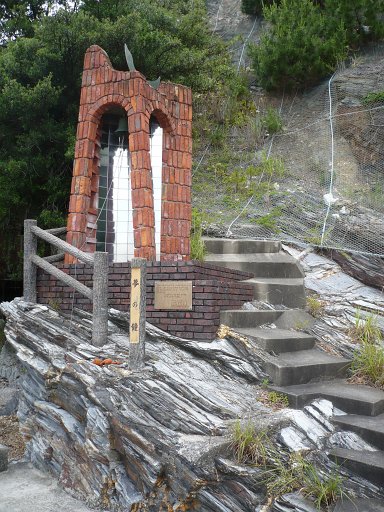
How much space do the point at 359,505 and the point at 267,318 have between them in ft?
8.49

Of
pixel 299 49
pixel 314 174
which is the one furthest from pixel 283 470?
pixel 299 49

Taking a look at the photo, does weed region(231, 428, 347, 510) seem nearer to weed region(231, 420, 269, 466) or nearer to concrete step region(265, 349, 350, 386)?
weed region(231, 420, 269, 466)

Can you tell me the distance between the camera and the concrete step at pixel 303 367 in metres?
5.02

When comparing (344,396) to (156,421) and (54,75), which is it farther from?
(54,75)

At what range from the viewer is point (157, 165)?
6.61 meters

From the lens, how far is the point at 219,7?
1698 centimetres

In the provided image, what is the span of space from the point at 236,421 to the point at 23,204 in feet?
19.7

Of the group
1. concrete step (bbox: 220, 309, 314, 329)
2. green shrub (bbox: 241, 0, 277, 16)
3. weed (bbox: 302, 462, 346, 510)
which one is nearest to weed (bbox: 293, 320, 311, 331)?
concrete step (bbox: 220, 309, 314, 329)

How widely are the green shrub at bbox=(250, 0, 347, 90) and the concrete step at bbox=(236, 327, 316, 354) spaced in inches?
317

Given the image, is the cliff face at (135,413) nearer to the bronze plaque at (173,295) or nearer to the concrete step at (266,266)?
the bronze plaque at (173,295)

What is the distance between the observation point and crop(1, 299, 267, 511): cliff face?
393cm

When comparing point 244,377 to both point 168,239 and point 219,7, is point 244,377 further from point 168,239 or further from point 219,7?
point 219,7

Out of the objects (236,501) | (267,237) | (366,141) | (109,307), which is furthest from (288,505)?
(366,141)

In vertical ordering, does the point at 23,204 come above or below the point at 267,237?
above
